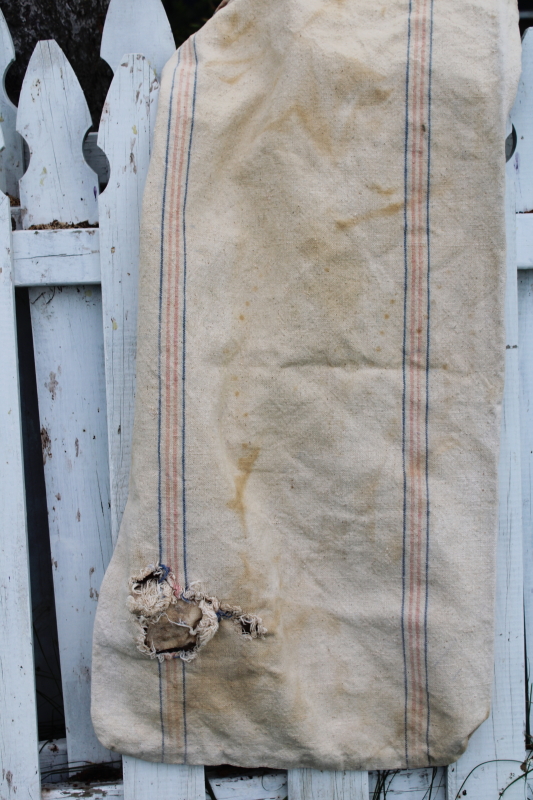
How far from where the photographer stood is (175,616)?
0.97 meters

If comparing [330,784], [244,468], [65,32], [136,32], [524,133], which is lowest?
[330,784]

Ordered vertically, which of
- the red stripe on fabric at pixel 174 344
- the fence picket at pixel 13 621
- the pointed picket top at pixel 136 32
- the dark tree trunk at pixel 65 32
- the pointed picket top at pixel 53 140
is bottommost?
the fence picket at pixel 13 621

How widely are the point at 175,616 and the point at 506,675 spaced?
671mm

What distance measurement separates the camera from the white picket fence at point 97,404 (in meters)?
1.05

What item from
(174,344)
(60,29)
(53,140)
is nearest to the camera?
(174,344)

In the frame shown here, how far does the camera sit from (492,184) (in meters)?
0.97

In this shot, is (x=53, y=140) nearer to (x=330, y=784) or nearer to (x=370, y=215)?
(x=370, y=215)

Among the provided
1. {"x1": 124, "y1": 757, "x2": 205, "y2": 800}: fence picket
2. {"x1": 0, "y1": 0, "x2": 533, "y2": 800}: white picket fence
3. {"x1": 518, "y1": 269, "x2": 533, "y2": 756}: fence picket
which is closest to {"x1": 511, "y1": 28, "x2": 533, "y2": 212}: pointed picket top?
{"x1": 0, "y1": 0, "x2": 533, "y2": 800}: white picket fence

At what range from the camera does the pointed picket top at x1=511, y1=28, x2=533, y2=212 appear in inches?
41.8

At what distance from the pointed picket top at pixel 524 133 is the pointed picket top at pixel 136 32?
2.22 feet

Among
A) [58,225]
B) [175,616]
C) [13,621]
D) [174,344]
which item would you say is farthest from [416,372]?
[13,621]

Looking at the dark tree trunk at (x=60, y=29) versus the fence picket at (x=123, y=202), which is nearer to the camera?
the fence picket at (x=123, y=202)

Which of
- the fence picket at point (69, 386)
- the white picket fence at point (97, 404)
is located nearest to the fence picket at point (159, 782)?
the white picket fence at point (97, 404)

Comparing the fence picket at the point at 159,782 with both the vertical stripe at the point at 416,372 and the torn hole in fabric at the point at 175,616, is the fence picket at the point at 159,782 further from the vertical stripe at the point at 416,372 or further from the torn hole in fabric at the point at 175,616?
the vertical stripe at the point at 416,372
